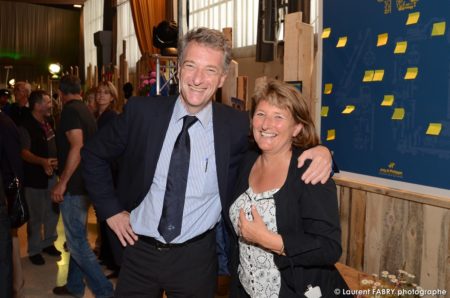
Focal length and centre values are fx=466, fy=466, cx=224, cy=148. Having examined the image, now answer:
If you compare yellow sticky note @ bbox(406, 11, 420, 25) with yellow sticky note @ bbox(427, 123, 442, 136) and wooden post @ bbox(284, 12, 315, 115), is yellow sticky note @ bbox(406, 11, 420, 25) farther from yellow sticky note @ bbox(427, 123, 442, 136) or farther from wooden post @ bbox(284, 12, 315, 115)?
wooden post @ bbox(284, 12, 315, 115)

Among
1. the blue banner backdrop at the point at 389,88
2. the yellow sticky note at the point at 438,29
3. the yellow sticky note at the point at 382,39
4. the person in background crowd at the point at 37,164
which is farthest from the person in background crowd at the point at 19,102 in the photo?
the yellow sticky note at the point at 438,29

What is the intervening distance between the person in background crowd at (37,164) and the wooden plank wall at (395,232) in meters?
A: 2.83

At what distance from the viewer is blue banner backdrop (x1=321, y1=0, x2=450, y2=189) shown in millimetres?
2553

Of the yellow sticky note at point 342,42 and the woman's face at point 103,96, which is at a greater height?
the yellow sticky note at point 342,42

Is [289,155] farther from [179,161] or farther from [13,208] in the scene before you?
[13,208]

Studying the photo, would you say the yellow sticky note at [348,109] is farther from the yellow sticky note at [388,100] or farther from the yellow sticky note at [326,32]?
the yellow sticky note at [326,32]

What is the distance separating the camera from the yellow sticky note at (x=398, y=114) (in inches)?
109

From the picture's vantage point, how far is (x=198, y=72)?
1.84m

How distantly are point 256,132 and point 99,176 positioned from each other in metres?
0.70

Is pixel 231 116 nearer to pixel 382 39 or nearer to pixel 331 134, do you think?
pixel 382 39

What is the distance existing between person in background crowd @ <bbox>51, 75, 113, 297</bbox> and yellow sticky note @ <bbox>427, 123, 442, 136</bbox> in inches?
93.3

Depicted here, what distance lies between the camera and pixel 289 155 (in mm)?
1739

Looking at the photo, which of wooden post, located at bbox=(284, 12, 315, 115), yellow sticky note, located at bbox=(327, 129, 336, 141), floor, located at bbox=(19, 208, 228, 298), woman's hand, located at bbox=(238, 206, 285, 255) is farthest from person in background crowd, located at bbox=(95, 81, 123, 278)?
woman's hand, located at bbox=(238, 206, 285, 255)

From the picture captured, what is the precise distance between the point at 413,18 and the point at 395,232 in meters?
1.28
